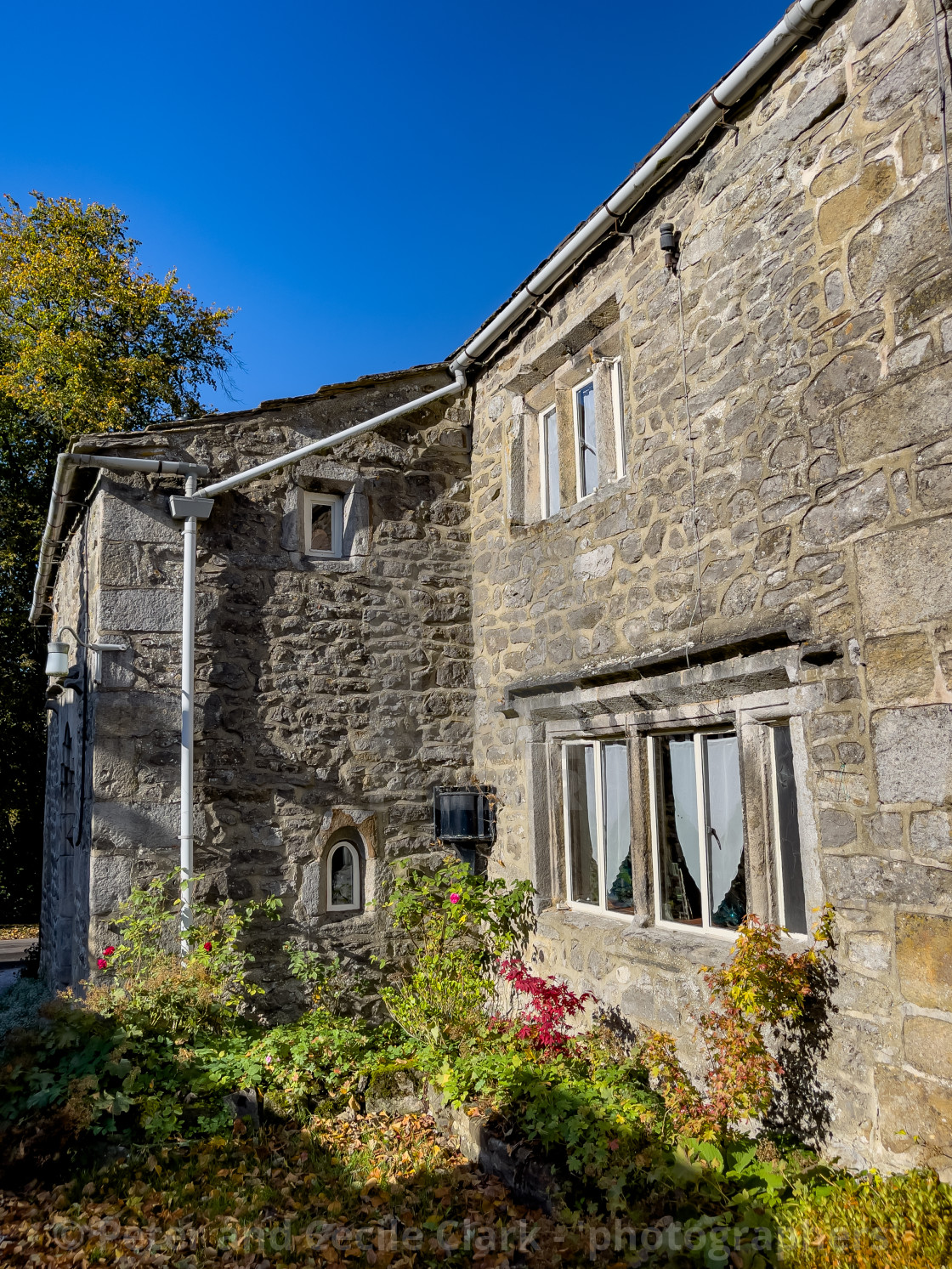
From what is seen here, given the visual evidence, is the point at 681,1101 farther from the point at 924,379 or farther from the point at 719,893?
the point at 924,379

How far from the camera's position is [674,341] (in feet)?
18.1

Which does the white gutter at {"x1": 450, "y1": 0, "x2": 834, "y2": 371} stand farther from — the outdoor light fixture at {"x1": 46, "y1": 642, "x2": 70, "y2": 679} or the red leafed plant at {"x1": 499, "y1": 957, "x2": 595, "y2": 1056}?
the red leafed plant at {"x1": 499, "y1": 957, "x2": 595, "y2": 1056}

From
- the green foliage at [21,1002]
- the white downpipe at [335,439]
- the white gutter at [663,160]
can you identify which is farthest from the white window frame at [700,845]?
the green foliage at [21,1002]

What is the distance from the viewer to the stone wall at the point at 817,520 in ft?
12.5

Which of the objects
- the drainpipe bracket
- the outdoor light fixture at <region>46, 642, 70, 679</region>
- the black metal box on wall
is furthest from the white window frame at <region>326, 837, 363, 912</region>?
the drainpipe bracket

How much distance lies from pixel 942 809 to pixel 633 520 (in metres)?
2.68

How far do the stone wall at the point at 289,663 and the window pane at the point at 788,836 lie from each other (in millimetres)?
3345

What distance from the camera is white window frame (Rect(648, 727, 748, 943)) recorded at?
202 inches

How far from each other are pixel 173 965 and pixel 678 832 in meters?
3.57

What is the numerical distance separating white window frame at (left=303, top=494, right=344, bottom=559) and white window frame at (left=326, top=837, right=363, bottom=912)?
231cm

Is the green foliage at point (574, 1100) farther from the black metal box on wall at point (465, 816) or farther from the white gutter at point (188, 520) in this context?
the white gutter at point (188, 520)

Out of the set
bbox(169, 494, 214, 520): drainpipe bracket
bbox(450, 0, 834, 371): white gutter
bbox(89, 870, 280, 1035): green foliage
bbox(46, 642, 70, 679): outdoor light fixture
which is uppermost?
bbox(450, 0, 834, 371): white gutter

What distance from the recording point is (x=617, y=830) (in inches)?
237

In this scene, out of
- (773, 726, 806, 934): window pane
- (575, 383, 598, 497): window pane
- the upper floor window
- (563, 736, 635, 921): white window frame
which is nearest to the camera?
(773, 726, 806, 934): window pane
